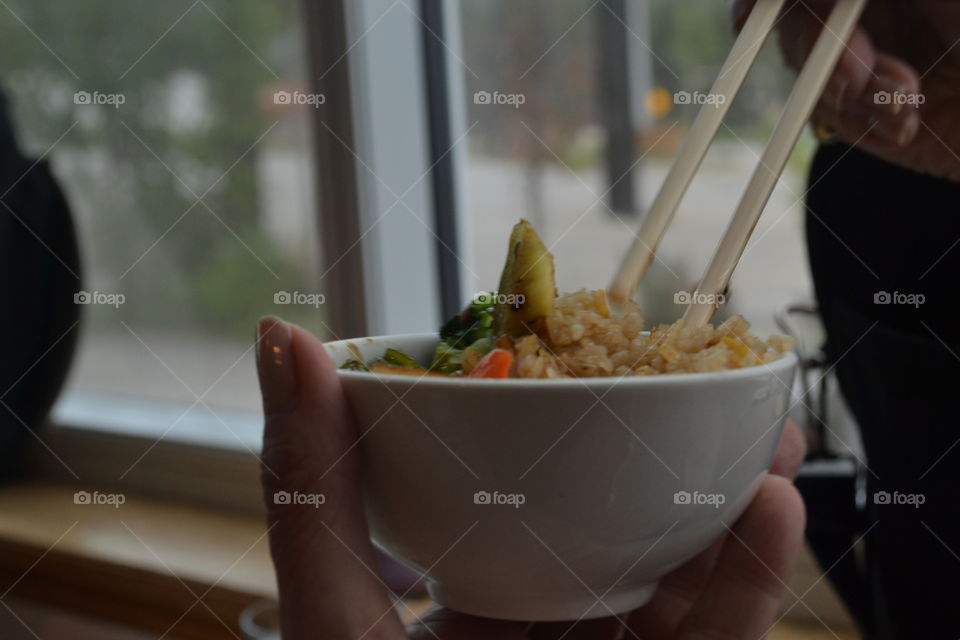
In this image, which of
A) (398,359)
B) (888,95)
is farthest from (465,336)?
(888,95)

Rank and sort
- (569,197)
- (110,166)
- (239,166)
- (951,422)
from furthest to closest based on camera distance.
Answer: (110,166), (239,166), (569,197), (951,422)

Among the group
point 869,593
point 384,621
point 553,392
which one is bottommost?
point 869,593

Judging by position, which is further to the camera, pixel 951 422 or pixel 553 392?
pixel 951 422

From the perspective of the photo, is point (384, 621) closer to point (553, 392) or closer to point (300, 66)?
point (553, 392)

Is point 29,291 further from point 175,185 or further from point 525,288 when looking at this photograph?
point 525,288

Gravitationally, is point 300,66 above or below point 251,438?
above

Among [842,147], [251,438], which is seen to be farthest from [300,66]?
[842,147]
